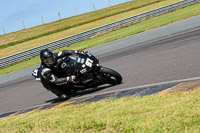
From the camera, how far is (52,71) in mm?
9008

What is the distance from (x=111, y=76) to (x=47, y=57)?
5.44 feet

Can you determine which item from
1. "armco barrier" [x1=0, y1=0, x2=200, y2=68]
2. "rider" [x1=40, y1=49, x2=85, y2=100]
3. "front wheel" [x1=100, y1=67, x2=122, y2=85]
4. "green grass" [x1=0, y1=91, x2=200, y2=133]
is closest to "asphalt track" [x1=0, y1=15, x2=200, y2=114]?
"front wheel" [x1=100, y1=67, x2=122, y2=85]

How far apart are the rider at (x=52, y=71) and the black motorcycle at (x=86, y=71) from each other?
12 cm

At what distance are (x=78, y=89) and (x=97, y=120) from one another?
423 cm

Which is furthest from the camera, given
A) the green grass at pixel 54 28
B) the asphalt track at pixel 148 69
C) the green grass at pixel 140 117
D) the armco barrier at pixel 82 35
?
the green grass at pixel 54 28

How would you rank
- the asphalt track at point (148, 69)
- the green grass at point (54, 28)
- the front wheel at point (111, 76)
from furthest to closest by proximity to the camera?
the green grass at point (54, 28), the front wheel at point (111, 76), the asphalt track at point (148, 69)

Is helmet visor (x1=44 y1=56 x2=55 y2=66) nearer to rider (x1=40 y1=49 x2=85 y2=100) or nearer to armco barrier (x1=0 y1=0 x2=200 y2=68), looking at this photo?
rider (x1=40 y1=49 x2=85 y2=100)

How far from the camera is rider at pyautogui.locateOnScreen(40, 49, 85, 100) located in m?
8.62

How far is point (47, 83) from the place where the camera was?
9.23 metres

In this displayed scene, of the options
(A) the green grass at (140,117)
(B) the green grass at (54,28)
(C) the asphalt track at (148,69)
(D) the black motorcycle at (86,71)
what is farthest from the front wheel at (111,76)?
(B) the green grass at (54,28)

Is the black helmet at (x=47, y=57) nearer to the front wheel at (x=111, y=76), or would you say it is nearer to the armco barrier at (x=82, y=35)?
the front wheel at (x=111, y=76)

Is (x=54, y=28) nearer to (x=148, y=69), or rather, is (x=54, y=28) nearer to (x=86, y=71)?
(x=148, y=69)

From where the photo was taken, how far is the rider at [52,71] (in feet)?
28.3

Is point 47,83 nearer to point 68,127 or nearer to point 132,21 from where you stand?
point 68,127
